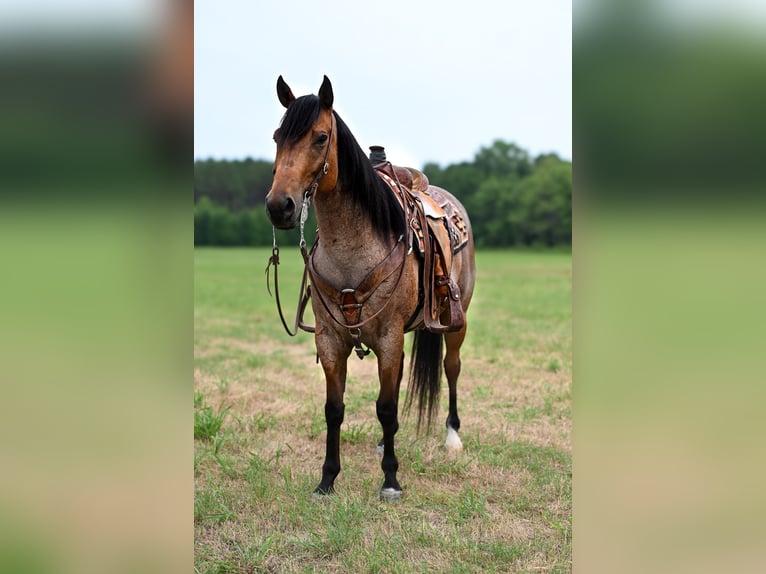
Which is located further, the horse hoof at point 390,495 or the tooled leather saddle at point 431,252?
the tooled leather saddle at point 431,252

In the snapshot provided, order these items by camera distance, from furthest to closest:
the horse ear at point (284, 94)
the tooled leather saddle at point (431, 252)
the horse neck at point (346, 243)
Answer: the tooled leather saddle at point (431, 252) → the horse neck at point (346, 243) → the horse ear at point (284, 94)

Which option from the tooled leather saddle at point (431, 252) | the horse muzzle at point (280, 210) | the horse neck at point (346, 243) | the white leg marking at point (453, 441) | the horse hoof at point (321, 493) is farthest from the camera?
the white leg marking at point (453, 441)

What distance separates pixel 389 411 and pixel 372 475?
646 millimetres

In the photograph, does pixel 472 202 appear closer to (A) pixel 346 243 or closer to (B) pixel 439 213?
(B) pixel 439 213

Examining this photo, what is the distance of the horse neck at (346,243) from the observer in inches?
135

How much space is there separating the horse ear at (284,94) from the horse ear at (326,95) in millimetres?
196

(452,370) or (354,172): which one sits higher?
(354,172)

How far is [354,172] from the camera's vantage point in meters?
3.39

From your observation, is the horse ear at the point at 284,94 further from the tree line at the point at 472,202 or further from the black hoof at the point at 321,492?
the tree line at the point at 472,202
